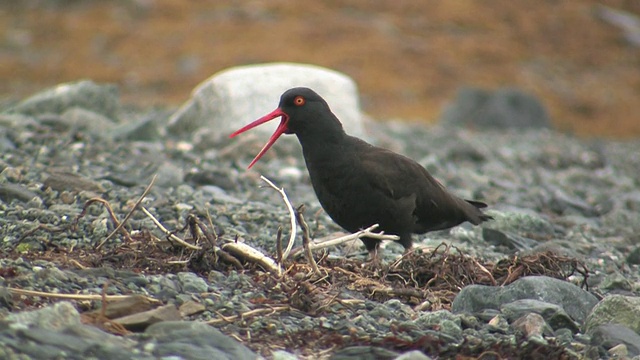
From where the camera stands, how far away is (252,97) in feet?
37.9

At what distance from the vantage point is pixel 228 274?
5039 mm

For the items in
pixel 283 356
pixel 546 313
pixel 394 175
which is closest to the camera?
pixel 283 356

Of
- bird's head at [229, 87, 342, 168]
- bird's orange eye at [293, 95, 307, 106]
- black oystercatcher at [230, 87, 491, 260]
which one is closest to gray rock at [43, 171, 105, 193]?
bird's head at [229, 87, 342, 168]

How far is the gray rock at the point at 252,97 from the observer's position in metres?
11.5

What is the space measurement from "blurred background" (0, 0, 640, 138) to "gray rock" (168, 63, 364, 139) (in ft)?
32.8

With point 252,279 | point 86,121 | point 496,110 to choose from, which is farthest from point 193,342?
point 496,110

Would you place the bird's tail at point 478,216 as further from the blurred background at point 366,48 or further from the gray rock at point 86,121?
the blurred background at point 366,48

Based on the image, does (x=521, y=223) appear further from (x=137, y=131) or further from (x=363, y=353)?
(x=137, y=131)

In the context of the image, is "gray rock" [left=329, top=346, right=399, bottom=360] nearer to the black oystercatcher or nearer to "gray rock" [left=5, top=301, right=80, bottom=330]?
"gray rock" [left=5, top=301, right=80, bottom=330]

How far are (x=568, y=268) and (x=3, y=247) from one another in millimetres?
3646

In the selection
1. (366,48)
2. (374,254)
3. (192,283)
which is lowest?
(366,48)

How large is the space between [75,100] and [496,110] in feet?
35.2

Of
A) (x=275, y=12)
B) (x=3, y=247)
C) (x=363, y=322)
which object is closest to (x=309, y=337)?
(x=363, y=322)

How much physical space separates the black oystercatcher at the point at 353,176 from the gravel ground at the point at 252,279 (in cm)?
27
